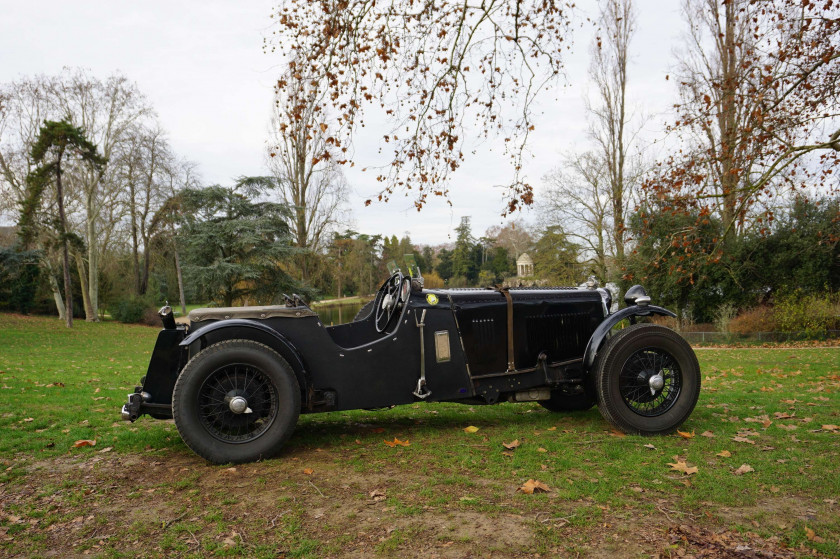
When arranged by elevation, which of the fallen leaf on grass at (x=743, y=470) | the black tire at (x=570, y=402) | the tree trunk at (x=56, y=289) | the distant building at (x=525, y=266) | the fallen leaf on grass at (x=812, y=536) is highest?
the distant building at (x=525, y=266)

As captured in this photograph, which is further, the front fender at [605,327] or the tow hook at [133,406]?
the front fender at [605,327]

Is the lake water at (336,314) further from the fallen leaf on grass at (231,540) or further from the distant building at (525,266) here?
the fallen leaf on grass at (231,540)

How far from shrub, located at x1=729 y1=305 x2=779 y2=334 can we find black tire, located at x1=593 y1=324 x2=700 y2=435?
62.6 ft

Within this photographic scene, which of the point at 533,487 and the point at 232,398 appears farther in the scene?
the point at 232,398

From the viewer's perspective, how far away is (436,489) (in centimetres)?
345

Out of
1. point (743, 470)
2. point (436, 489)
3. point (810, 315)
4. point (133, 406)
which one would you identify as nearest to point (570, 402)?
point (743, 470)

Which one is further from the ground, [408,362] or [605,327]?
[605,327]

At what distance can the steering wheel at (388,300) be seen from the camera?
491 cm

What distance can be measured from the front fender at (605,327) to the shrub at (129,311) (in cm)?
3357

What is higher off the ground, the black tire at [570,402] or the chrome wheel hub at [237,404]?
the chrome wheel hub at [237,404]

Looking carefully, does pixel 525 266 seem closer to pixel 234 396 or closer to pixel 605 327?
pixel 605 327

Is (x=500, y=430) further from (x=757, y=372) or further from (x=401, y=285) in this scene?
(x=757, y=372)

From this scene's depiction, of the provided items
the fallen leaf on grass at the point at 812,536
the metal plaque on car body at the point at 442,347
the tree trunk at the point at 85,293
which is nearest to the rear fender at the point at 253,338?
the metal plaque on car body at the point at 442,347

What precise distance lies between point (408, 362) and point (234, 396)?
1.38 m
